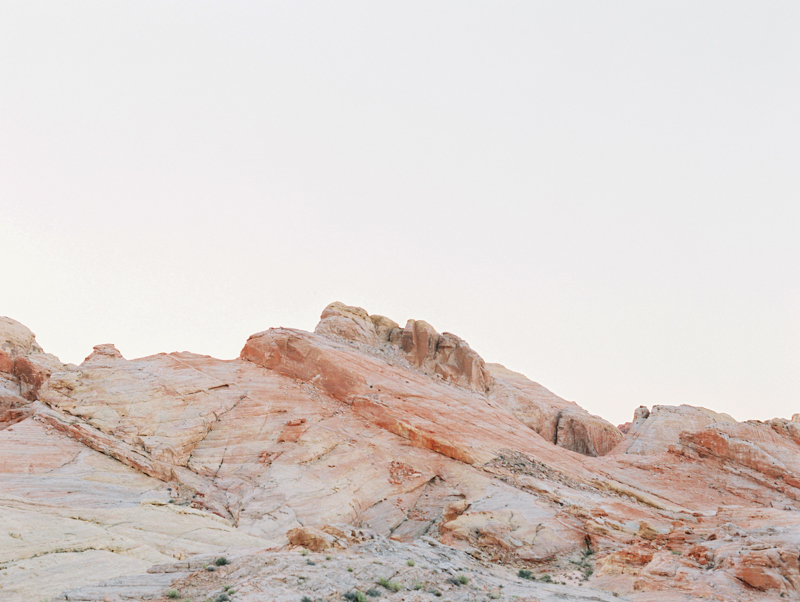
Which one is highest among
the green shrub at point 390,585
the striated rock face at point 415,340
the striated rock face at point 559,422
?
the striated rock face at point 415,340

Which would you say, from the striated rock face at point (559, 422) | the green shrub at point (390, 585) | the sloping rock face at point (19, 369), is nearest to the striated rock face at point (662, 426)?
the striated rock face at point (559, 422)

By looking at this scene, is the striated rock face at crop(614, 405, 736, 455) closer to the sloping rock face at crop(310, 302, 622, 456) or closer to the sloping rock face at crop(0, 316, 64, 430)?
the sloping rock face at crop(310, 302, 622, 456)

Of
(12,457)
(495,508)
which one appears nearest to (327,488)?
(495,508)

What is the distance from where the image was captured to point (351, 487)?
3628cm

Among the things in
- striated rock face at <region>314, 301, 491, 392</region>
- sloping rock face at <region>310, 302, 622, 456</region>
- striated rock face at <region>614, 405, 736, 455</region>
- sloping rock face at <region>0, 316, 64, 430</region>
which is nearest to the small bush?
sloping rock face at <region>310, 302, 622, 456</region>

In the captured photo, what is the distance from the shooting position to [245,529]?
30000 mm

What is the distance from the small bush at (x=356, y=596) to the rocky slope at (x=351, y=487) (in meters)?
0.25

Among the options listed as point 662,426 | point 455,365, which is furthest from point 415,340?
point 662,426

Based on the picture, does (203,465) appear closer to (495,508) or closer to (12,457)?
(12,457)

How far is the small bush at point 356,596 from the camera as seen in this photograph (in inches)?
667

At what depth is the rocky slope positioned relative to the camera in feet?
67.7

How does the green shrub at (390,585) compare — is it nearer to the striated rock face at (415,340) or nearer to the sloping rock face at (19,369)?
the sloping rock face at (19,369)

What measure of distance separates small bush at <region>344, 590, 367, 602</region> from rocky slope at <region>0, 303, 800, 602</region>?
25 centimetres

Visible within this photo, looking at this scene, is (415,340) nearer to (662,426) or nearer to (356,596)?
(662,426)
